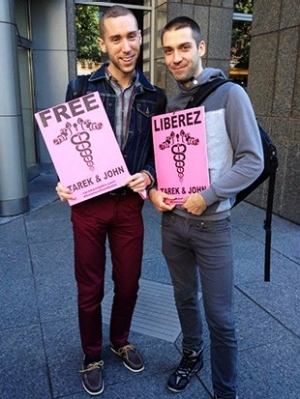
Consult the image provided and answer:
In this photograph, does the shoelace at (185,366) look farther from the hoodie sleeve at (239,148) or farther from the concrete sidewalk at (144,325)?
the hoodie sleeve at (239,148)

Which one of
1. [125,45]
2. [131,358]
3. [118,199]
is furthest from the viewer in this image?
[131,358]

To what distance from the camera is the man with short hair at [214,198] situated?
6.05 ft

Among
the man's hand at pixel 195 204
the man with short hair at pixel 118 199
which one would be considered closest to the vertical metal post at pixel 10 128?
the man with short hair at pixel 118 199

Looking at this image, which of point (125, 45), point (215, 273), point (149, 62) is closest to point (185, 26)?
point (125, 45)

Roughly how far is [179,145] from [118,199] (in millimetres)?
473

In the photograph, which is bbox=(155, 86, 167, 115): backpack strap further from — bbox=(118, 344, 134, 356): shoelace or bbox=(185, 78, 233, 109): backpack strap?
bbox=(118, 344, 134, 356): shoelace

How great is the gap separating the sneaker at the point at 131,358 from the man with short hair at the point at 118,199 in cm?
19

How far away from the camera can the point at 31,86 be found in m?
8.07

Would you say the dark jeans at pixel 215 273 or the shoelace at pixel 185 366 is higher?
the dark jeans at pixel 215 273

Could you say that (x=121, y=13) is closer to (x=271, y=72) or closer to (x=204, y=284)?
(x=204, y=284)

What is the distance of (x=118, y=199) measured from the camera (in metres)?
2.18

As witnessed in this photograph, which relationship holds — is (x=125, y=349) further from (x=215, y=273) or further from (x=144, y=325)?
(x=215, y=273)

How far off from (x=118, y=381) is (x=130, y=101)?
172cm

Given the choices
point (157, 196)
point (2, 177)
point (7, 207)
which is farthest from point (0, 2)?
point (157, 196)
